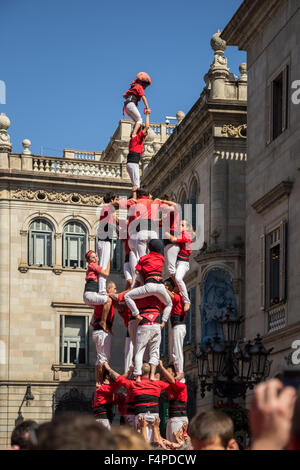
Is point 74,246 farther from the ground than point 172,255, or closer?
farther from the ground

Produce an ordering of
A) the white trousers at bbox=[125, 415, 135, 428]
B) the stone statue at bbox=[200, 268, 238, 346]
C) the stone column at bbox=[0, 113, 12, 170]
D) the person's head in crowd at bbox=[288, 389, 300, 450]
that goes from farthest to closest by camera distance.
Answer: the stone column at bbox=[0, 113, 12, 170], the stone statue at bbox=[200, 268, 238, 346], the white trousers at bbox=[125, 415, 135, 428], the person's head in crowd at bbox=[288, 389, 300, 450]

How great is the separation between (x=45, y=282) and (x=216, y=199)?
44.2ft

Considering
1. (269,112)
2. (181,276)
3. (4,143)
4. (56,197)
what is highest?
(4,143)

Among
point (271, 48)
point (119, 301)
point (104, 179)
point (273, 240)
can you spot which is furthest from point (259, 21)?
point (104, 179)

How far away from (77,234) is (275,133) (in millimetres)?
19686

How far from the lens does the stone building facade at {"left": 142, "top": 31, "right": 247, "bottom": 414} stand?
31375mm

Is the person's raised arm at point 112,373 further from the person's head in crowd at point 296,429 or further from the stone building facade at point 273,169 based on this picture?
the person's head in crowd at point 296,429

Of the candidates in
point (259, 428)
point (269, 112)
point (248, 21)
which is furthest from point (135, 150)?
point (259, 428)

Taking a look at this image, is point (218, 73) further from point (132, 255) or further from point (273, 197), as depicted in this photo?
point (132, 255)

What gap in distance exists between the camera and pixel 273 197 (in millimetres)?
25562

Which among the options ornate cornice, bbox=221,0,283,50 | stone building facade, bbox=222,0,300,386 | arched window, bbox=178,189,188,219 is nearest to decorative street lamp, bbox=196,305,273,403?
stone building facade, bbox=222,0,300,386

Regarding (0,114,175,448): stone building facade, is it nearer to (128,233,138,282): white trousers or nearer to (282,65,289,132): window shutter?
(282,65,289,132): window shutter

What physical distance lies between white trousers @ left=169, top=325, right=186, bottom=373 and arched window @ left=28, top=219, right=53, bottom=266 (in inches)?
1029

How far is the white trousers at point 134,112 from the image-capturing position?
61.5 ft
